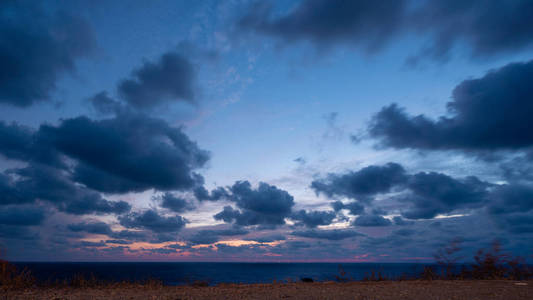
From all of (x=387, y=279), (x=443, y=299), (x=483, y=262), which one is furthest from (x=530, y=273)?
(x=443, y=299)

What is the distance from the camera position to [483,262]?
1630 cm

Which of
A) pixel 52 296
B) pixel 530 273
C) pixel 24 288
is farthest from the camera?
pixel 530 273

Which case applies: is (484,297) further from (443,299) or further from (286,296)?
(286,296)

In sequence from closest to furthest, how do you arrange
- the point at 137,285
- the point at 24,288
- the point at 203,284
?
the point at 24,288, the point at 137,285, the point at 203,284

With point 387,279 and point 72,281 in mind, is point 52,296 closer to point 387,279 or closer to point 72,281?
point 72,281

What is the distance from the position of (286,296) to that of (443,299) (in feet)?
14.4

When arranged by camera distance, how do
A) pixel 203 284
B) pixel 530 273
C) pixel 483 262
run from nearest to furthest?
pixel 203 284, pixel 530 273, pixel 483 262

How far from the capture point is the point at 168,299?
30.2 feet

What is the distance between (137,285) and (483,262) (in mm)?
16371

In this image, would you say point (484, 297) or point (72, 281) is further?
point (72, 281)

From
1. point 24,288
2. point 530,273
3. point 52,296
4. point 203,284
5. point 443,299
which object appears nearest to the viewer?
point 443,299

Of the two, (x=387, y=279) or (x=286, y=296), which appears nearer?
(x=286, y=296)

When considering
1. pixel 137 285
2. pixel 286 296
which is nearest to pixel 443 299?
pixel 286 296

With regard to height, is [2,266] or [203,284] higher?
[2,266]
